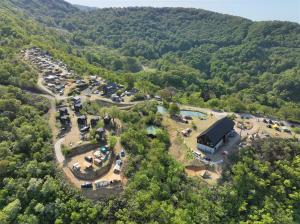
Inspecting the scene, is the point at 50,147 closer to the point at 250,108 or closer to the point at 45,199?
the point at 45,199

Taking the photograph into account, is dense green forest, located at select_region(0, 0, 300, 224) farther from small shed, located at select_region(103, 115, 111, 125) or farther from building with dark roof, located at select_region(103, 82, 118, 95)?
building with dark roof, located at select_region(103, 82, 118, 95)

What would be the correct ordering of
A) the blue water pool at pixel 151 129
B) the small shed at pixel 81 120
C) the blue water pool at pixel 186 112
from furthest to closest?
the blue water pool at pixel 186 112
the small shed at pixel 81 120
the blue water pool at pixel 151 129

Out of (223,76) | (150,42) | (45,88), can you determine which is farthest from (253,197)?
(150,42)

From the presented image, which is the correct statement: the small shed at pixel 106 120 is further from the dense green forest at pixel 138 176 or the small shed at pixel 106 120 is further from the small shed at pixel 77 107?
the small shed at pixel 77 107

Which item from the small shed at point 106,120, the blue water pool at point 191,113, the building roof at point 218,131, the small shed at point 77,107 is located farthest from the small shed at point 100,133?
the blue water pool at point 191,113

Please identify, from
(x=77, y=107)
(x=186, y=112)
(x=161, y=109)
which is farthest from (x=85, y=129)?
(x=186, y=112)

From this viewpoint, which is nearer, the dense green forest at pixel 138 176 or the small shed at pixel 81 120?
the dense green forest at pixel 138 176

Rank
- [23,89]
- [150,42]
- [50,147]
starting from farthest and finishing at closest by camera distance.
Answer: [150,42] → [23,89] → [50,147]

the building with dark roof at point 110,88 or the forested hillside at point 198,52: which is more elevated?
A: the building with dark roof at point 110,88
